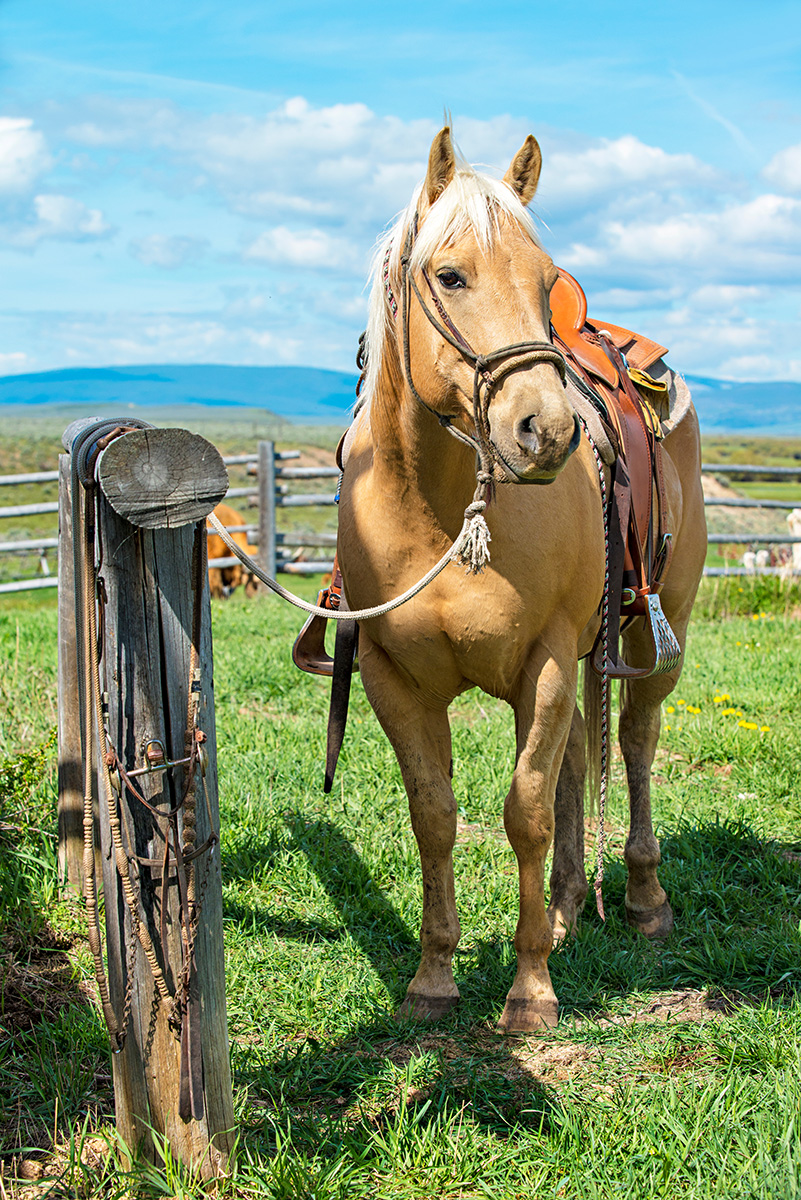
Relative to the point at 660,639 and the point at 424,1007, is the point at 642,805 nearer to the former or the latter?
the point at 660,639

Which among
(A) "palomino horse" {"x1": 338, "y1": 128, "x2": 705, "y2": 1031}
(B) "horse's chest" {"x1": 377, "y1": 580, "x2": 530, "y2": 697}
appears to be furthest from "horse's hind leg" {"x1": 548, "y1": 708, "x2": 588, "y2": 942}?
(B) "horse's chest" {"x1": 377, "y1": 580, "x2": 530, "y2": 697}

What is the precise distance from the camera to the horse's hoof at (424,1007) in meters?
3.01

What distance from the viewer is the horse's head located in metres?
2.18

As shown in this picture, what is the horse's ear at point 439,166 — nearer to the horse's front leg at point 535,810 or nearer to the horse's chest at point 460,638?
the horse's chest at point 460,638

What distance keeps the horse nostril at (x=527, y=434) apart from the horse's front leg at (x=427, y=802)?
1087 mm

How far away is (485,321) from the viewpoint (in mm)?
2312

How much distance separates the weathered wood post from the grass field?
0.16 metres

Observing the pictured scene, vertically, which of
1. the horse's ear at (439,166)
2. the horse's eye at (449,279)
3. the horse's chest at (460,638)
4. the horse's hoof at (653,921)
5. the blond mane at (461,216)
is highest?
the horse's ear at (439,166)

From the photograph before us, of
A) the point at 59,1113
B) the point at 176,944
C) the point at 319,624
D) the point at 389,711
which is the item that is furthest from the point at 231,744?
the point at 176,944

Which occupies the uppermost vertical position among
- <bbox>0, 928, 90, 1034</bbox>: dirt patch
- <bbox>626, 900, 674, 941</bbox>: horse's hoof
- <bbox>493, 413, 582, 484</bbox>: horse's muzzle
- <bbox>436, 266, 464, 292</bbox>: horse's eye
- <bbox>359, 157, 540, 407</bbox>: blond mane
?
<bbox>359, 157, 540, 407</bbox>: blond mane

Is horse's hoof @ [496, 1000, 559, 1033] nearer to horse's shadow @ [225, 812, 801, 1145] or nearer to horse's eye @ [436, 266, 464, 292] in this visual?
horse's shadow @ [225, 812, 801, 1145]

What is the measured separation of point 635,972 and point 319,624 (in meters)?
1.74

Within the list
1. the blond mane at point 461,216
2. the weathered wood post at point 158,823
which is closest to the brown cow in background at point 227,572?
the blond mane at point 461,216

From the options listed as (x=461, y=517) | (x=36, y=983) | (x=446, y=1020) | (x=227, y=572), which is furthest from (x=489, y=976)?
(x=227, y=572)
